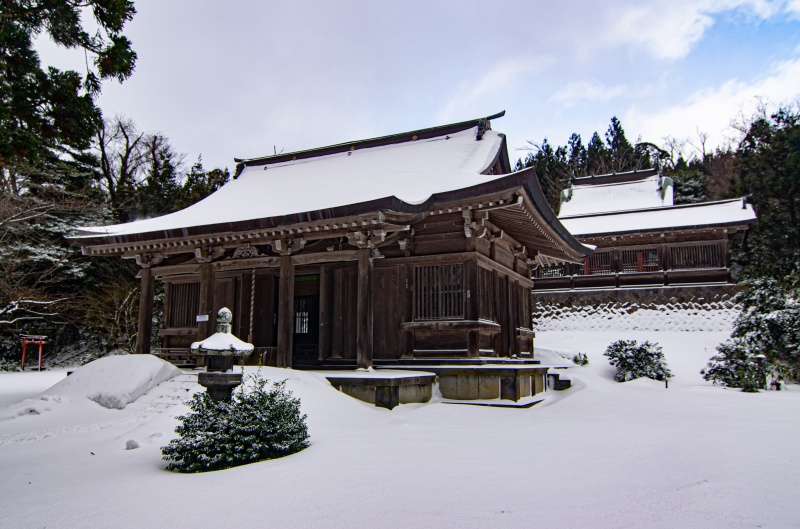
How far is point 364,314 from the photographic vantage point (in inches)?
475

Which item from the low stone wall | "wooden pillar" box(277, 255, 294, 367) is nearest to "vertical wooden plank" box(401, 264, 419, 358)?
"wooden pillar" box(277, 255, 294, 367)

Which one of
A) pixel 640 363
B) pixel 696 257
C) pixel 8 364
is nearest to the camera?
pixel 640 363

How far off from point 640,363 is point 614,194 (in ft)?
65.7

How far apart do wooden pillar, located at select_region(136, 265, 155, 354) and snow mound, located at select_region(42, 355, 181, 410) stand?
3757 millimetres

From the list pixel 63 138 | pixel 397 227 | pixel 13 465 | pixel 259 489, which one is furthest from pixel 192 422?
pixel 397 227

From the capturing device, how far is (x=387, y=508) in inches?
185

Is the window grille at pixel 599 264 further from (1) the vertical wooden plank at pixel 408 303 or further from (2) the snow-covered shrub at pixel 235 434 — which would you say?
(2) the snow-covered shrub at pixel 235 434

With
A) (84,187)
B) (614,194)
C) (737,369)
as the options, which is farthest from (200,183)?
(737,369)

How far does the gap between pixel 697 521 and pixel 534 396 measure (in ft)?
31.9

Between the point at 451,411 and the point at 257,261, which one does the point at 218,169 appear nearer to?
the point at 257,261

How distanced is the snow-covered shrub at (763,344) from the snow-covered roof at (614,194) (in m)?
15.2

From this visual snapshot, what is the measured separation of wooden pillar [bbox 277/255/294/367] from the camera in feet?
42.1

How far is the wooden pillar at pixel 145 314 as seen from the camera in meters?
14.9

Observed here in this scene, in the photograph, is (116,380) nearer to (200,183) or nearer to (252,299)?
(252,299)
